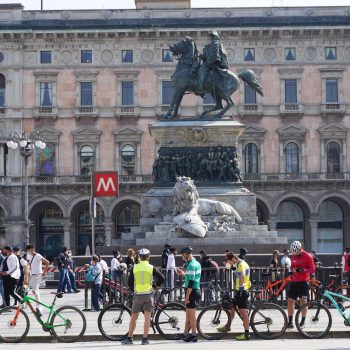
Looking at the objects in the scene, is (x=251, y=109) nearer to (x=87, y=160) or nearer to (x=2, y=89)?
(x=87, y=160)

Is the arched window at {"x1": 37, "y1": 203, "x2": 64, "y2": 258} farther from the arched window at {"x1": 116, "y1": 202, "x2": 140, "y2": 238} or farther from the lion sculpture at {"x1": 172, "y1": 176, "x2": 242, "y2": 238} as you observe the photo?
the lion sculpture at {"x1": 172, "y1": 176, "x2": 242, "y2": 238}

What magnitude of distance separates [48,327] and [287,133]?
5839 cm

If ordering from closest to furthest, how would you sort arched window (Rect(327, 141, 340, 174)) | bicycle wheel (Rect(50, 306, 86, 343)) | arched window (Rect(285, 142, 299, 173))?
bicycle wheel (Rect(50, 306, 86, 343)) → arched window (Rect(327, 141, 340, 174)) → arched window (Rect(285, 142, 299, 173))

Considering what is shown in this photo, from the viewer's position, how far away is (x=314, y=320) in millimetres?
21203

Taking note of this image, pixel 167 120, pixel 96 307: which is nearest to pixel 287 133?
pixel 167 120

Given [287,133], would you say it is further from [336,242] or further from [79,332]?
[79,332]

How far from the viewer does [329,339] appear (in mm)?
20922

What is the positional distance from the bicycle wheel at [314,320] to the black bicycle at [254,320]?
1.23 ft

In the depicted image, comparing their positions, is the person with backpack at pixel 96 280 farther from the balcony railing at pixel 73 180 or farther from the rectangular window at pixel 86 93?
the rectangular window at pixel 86 93

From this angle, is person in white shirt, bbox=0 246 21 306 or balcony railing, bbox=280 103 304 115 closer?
person in white shirt, bbox=0 246 21 306

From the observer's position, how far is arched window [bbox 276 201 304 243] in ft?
253

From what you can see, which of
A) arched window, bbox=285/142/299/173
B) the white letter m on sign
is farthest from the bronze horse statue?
arched window, bbox=285/142/299/173

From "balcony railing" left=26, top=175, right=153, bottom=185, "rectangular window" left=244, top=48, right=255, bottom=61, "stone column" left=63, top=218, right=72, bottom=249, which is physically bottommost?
"stone column" left=63, top=218, right=72, bottom=249

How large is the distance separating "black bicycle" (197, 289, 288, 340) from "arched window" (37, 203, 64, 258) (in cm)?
5737
